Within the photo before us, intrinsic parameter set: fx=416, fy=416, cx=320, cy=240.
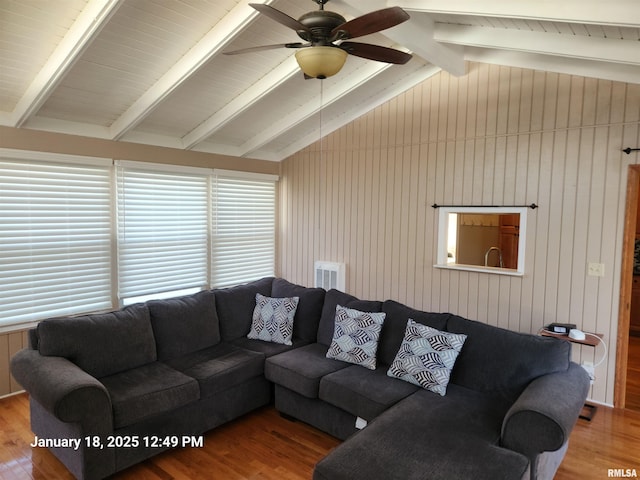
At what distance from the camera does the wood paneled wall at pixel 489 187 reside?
3.61 meters

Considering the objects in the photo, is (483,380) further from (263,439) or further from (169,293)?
(169,293)

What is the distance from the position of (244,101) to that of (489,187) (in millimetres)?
2596

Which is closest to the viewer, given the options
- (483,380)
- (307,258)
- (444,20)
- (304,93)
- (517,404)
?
(517,404)

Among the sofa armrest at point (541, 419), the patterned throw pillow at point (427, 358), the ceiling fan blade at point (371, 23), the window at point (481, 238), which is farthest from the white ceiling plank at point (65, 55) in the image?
the window at point (481, 238)

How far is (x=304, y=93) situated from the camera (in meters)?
4.44

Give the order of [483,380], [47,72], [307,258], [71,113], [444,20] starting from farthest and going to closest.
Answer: [307,258], [71,113], [444,20], [47,72], [483,380]

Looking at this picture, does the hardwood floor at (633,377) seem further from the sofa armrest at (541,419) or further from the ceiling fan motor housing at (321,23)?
the ceiling fan motor housing at (321,23)

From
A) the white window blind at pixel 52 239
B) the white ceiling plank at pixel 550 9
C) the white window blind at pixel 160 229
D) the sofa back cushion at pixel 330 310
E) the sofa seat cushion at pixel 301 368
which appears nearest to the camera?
the white ceiling plank at pixel 550 9

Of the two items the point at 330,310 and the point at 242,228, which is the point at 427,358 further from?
the point at 242,228

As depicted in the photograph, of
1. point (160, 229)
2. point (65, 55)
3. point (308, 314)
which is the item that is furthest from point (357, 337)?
point (65, 55)

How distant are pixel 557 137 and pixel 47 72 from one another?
426 cm

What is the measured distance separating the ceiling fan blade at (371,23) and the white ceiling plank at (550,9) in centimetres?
98

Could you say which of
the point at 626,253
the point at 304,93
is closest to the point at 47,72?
the point at 304,93

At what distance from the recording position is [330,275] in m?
5.47
